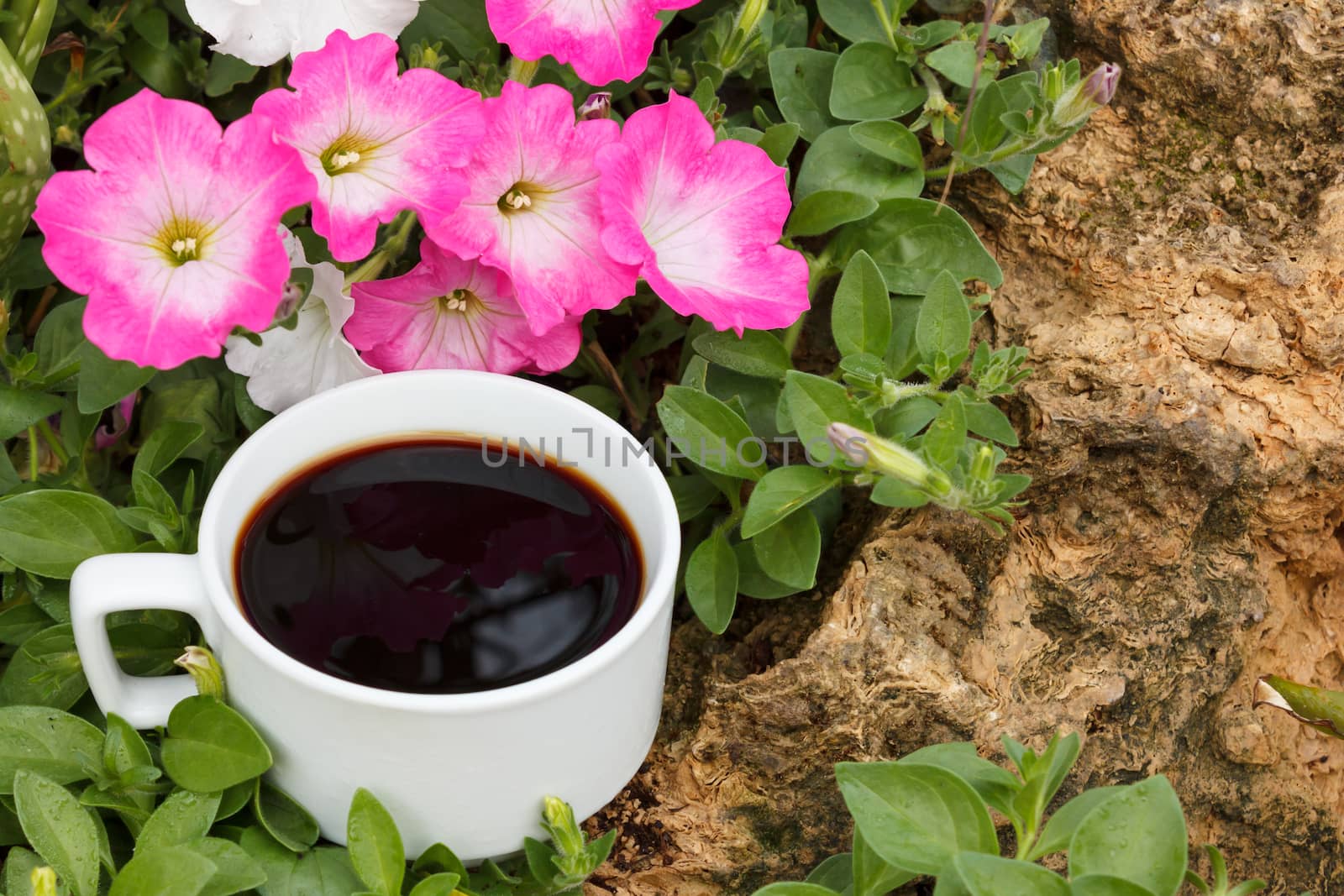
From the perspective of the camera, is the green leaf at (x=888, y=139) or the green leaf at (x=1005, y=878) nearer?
the green leaf at (x=1005, y=878)

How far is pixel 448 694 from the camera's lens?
2.25ft

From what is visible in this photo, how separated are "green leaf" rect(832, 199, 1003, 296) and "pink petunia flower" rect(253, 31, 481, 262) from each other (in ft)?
0.91

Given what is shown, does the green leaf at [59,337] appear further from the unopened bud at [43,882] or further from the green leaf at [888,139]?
the green leaf at [888,139]

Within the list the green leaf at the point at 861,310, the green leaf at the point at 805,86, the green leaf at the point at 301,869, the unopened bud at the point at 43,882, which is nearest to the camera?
the unopened bud at the point at 43,882

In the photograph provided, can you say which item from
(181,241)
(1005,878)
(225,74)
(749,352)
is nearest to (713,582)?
(749,352)

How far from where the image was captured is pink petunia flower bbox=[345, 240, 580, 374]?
2.79 ft

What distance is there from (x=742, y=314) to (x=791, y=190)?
183 millimetres

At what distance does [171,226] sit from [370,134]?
4.9 inches

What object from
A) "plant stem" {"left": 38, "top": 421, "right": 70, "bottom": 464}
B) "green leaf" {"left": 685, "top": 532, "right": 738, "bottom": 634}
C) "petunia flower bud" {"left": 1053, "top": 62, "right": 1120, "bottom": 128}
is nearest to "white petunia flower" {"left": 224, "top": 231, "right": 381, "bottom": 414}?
"plant stem" {"left": 38, "top": 421, "right": 70, "bottom": 464}

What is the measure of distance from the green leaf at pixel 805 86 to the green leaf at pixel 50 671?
1.86ft

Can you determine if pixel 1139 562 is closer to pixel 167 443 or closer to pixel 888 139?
pixel 888 139

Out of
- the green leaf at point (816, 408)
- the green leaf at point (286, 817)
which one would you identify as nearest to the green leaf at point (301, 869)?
the green leaf at point (286, 817)

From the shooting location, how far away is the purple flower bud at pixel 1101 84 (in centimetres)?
79

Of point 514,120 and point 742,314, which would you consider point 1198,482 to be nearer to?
point 742,314
